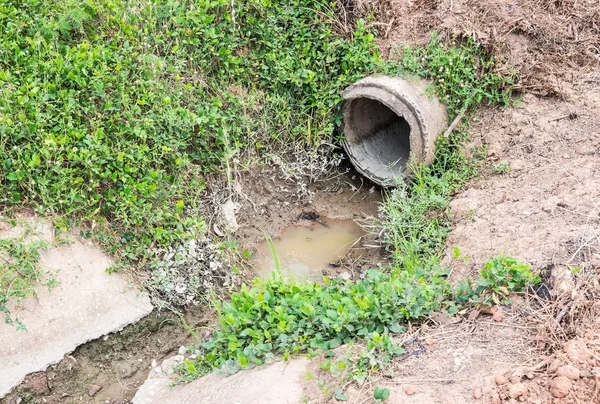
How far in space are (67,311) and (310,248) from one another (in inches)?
81.4

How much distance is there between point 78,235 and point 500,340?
2915mm

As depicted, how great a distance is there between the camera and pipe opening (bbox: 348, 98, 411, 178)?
5.59 m

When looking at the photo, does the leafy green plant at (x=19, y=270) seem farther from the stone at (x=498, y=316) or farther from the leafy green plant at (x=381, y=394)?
the stone at (x=498, y=316)

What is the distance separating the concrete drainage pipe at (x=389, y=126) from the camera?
503 centimetres

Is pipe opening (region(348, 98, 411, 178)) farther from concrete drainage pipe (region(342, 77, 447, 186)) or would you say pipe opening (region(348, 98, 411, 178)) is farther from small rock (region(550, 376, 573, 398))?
small rock (region(550, 376, 573, 398))

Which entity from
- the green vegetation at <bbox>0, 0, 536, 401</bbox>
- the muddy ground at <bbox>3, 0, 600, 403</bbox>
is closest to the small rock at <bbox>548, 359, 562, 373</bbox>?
the muddy ground at <bbox>3, 0, 600, 403</bbox>

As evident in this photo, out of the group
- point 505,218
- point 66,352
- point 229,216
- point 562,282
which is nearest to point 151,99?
point 229,216

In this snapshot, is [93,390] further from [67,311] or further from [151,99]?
[151,99]

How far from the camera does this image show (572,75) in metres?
5.21

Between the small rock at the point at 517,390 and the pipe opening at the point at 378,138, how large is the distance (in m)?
2.73

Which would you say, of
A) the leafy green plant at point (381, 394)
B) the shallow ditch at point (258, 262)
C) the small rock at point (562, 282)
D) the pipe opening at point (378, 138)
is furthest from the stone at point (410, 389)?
the pipe opening at point (378, 138)

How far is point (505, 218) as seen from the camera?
4324 mm

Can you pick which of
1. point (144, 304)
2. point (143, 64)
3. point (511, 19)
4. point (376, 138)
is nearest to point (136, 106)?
point (143, 64)

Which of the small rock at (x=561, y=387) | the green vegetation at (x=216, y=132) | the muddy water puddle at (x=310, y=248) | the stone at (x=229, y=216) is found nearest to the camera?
the small rock at (x=561, y=387)
